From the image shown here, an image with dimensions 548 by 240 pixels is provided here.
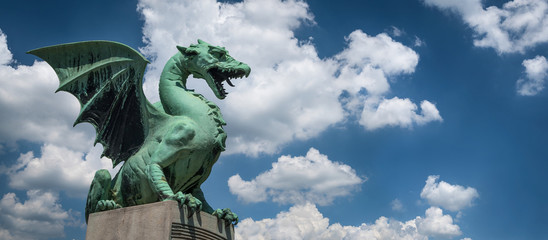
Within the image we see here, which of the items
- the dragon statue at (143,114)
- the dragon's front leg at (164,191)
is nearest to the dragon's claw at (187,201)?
the dragon's front leg at (164,191)

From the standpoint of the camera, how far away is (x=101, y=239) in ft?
24.7

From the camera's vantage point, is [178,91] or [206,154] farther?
[178,91]

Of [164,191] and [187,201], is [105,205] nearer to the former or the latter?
[164,191]

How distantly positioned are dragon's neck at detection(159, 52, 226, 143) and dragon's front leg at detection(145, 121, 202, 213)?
410 mm

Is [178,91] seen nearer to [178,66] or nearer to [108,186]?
[178,66]

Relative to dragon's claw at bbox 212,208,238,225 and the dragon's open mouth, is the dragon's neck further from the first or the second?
dragon's claw at bbox 212,208,238,225

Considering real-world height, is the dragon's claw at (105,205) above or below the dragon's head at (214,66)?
below

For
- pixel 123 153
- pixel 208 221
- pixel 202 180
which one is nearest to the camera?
pixel 208 221

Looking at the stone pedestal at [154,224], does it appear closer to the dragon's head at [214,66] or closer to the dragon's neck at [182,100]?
the dragon's neck at [182,100]

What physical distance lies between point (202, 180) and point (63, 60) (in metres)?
3.70

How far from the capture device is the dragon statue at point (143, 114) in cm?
823

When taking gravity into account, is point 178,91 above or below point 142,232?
above

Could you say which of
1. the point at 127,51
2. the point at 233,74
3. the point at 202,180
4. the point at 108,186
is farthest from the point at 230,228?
the point at 127,51

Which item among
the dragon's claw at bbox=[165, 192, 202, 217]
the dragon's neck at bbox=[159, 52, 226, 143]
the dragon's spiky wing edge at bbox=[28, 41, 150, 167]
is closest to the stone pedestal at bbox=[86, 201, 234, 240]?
the dragon's claw at bbox=[165, 192, 202, 217]
